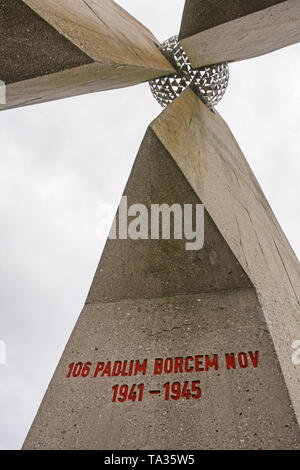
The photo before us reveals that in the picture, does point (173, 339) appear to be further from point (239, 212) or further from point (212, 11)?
point (212, 11)

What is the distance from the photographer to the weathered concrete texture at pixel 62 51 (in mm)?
3139

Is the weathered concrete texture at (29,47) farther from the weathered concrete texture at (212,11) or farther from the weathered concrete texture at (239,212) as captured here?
the weathered concrete texture at (212,11)

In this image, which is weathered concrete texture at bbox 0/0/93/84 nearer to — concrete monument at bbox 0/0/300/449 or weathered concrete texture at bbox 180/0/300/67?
concrete monument at bbox 0/0/300/449

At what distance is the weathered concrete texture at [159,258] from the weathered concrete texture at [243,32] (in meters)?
0.92

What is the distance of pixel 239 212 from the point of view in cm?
384

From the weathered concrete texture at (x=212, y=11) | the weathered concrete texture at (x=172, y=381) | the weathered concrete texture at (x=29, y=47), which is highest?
the weathered concrete texture at (x=212, y=11)


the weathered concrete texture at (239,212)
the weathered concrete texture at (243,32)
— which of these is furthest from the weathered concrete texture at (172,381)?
the weathered concrete texture at (243,32)

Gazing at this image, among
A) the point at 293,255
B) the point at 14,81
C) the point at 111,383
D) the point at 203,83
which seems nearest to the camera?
the point at 111,383

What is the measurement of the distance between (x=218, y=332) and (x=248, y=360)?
0.94 feet

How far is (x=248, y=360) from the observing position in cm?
293

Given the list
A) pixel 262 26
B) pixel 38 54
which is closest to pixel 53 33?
pixel 38 54

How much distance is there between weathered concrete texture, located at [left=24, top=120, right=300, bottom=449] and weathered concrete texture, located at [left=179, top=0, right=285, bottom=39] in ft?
2.13

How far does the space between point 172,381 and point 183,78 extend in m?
2.90

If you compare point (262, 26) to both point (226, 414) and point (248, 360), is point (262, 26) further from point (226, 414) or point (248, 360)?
point (226, 414)
